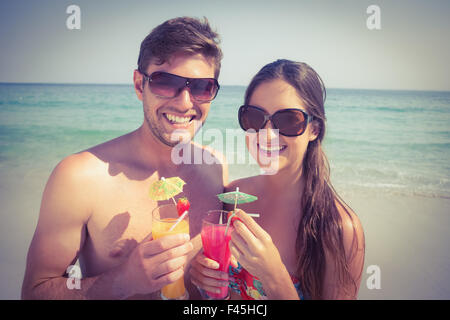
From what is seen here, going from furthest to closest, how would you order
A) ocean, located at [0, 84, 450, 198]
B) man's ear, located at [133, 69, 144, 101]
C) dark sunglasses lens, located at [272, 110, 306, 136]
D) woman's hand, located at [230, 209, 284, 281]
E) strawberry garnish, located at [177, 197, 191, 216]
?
ocean, located at [0, 84, 450, 198]
man's ear, located at [133, 69, 144, 101]
dark sunglasses lens, located at [272, 110, 306, 136]
strawberry garnish, located at [177, 197, 191, 216]
woman's hand, located at [230, 209, 284, 281]

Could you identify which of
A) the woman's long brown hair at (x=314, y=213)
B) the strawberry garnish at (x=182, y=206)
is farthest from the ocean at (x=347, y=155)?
the strawberry garnish at (x=182, y=206)

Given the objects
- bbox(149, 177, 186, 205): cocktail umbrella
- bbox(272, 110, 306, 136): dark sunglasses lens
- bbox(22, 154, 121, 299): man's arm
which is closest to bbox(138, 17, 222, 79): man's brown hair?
bbox(272, 110, 306, 136): dark sunglasses lens

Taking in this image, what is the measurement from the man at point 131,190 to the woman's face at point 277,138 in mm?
579

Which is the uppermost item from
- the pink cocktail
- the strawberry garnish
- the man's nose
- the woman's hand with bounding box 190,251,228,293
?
the man's nose

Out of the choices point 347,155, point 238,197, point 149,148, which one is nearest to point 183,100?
point 149,148

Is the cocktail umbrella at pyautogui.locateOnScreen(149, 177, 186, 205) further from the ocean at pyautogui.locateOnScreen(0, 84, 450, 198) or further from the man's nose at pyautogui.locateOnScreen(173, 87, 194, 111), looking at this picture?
the ocean at pyautogui.locateOnScreen(0, 84, 450, 198)

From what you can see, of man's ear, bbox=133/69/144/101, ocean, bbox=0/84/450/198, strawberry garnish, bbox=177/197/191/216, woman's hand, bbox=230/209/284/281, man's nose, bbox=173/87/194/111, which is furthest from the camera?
ocean, bbox=0/84/450/198

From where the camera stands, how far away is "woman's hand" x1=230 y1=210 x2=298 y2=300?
1433mm

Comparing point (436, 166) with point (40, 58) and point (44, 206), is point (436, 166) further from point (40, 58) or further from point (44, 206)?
point (40, 58)

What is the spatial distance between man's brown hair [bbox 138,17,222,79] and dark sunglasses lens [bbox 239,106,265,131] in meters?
0.69

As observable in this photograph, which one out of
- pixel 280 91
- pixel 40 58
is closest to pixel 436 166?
pixel 280 91

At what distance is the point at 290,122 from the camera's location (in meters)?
1.82

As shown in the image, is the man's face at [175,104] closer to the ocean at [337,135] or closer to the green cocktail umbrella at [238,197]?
the green cocktail umbrella at [238,197]
